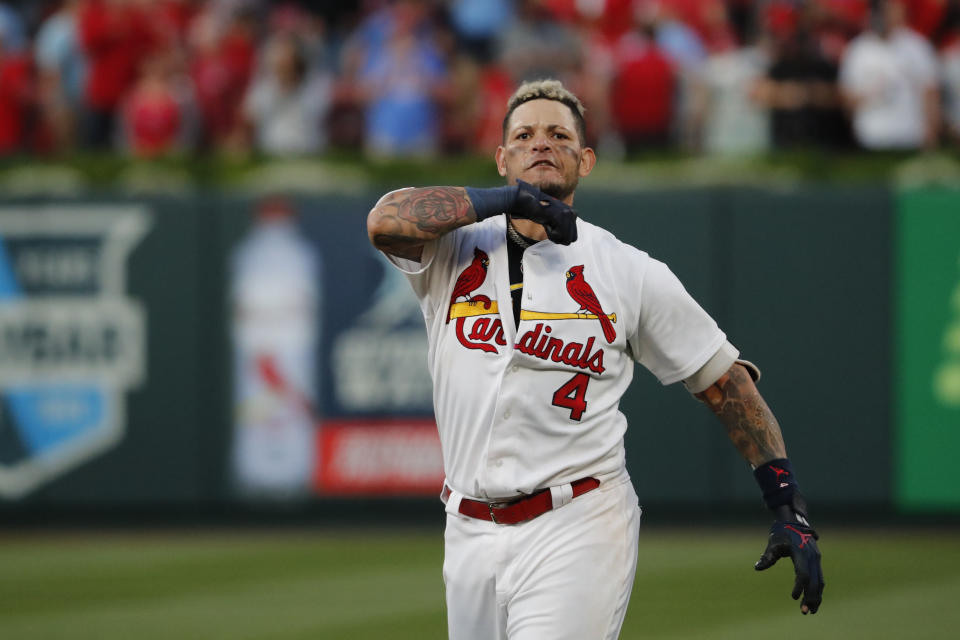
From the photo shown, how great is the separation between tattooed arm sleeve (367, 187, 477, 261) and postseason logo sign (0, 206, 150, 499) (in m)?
7.29

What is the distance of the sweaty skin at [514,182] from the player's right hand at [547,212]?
0.15 metres

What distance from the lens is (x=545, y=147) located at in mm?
4277

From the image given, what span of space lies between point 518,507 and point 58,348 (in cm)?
766

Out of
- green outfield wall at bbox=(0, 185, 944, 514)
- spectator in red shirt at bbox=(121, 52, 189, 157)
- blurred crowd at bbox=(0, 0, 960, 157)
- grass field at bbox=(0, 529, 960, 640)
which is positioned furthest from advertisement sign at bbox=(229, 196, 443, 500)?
spectator in red shirt at bbox=(121, 52, 189, 157)

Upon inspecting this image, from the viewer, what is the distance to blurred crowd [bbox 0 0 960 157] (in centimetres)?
1114

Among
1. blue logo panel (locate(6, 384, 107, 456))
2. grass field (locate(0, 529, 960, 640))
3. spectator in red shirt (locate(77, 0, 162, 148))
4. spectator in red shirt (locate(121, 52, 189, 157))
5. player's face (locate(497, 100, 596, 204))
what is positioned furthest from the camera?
spectator in red shirt (locate(77, 0, 162, 148))

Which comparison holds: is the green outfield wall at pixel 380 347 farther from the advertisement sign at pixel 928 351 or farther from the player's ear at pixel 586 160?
the player's ear at pixel 586 160

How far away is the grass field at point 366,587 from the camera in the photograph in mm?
7727

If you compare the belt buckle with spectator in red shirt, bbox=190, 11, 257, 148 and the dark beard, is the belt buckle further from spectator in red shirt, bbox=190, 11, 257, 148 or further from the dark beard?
spectator in red shirt, bbox=190, 11, 257, 148

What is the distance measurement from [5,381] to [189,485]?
1.67m

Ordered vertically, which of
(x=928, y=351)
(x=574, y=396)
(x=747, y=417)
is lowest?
(x=928, y=351)

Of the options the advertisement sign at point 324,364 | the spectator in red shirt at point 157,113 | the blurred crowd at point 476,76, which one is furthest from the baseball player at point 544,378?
the spectator in red shirt at point 157,113

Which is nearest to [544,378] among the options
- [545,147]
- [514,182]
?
[514,182]

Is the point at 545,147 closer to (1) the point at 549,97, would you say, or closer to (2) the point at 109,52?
(1) the point at 549,97
